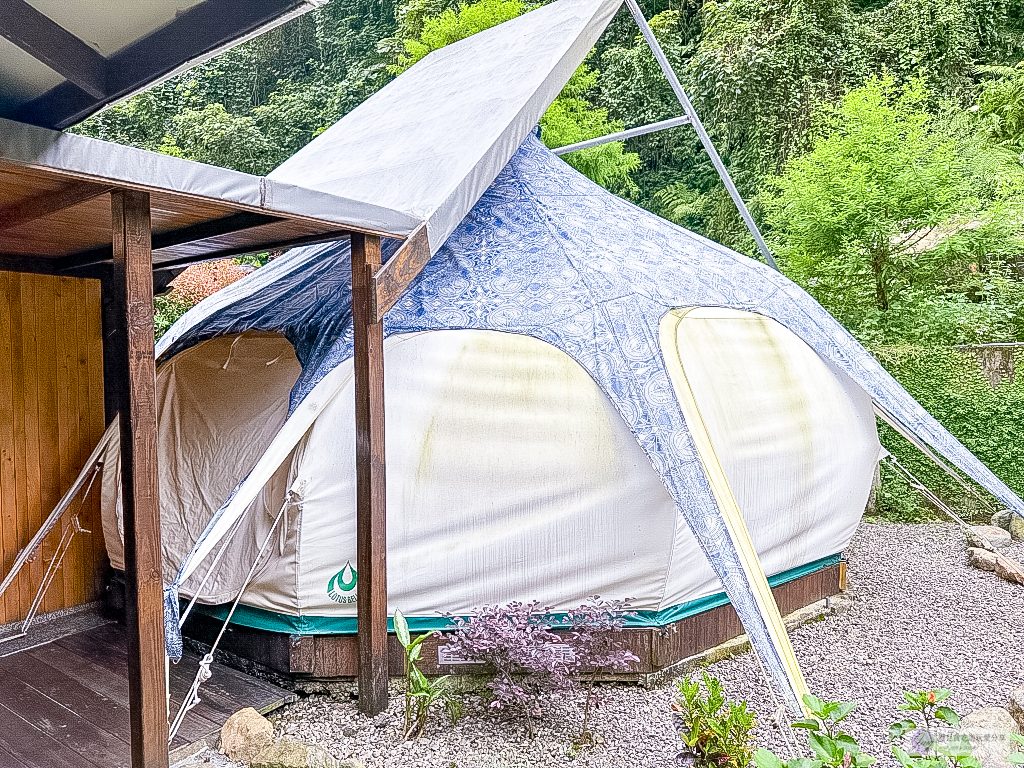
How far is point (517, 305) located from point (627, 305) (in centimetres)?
57

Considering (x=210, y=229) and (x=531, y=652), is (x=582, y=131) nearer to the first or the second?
(x=210, y=229)

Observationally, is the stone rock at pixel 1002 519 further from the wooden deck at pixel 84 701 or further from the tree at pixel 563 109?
the wooden deck at pixel 84 701

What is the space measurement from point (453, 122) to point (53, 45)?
3.40m

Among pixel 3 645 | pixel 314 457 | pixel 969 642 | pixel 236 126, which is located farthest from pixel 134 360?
pixel 236 126

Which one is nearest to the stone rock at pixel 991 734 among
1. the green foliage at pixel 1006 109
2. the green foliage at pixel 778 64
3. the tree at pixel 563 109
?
the tree at pixel 563 109

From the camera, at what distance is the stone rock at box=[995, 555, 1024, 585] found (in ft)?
19.0

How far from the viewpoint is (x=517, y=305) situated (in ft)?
13.7

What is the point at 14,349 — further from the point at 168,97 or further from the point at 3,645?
the point at 168,97

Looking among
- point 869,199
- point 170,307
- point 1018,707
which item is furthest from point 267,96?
point 1018,707

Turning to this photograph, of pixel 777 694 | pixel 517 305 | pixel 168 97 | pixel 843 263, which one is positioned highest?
pixel 168 97

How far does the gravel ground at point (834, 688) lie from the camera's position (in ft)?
11.1

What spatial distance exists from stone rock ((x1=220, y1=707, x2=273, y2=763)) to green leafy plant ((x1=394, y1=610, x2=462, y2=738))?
1.95 ft

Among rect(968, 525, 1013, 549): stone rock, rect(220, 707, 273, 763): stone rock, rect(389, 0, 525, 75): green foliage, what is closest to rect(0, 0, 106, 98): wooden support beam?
rect(220, 707, 273, 763): stone rock

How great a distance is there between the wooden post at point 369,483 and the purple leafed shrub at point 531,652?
0.36 metres
